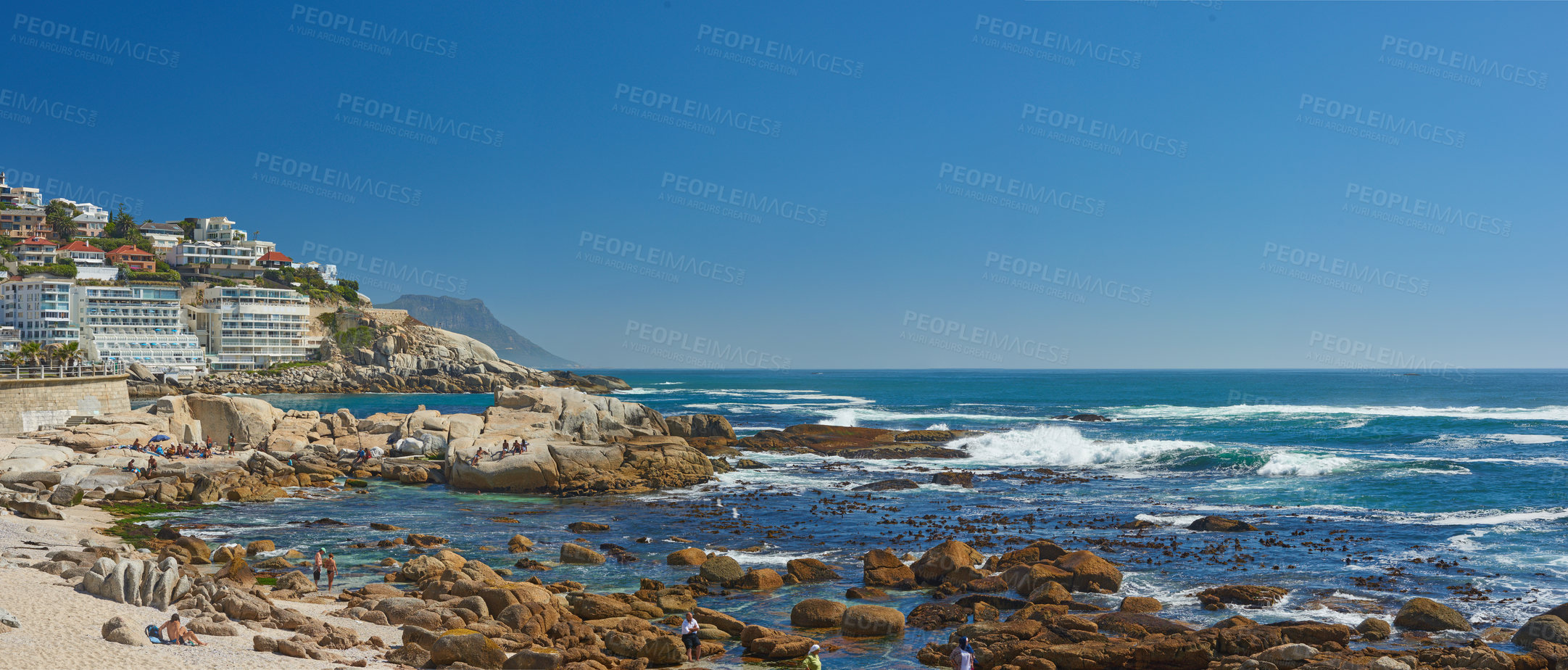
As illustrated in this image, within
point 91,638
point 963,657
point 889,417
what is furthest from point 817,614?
point 889,417

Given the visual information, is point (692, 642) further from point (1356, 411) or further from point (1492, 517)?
point (1356, 411)

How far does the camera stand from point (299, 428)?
47.7 meters

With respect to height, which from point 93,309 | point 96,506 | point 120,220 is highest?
point 120,220

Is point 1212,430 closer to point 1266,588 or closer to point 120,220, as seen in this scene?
point 1266,588

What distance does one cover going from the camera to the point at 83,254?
134 metres

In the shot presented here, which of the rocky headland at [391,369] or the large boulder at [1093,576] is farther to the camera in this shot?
the rocky headland at [391,369]

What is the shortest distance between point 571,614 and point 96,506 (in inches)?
898

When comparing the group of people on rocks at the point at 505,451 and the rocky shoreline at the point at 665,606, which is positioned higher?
the group of people on rocks at the point at 505,451

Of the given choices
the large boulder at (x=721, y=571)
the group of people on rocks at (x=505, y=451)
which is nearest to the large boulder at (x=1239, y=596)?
the large boulder at (x=721, y=571)

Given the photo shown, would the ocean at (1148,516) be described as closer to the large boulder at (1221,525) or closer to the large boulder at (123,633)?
the large boulder at (1221,525)

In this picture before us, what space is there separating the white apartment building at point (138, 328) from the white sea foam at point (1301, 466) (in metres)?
117

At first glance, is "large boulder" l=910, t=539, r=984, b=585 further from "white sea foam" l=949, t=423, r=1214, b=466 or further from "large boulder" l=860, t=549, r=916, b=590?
"white sea foam" l=949, t=423, r=1214, b=466

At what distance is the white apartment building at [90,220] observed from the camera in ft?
531

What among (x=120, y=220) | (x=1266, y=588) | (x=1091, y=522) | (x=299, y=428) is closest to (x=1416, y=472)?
(x=1091, y=522)
